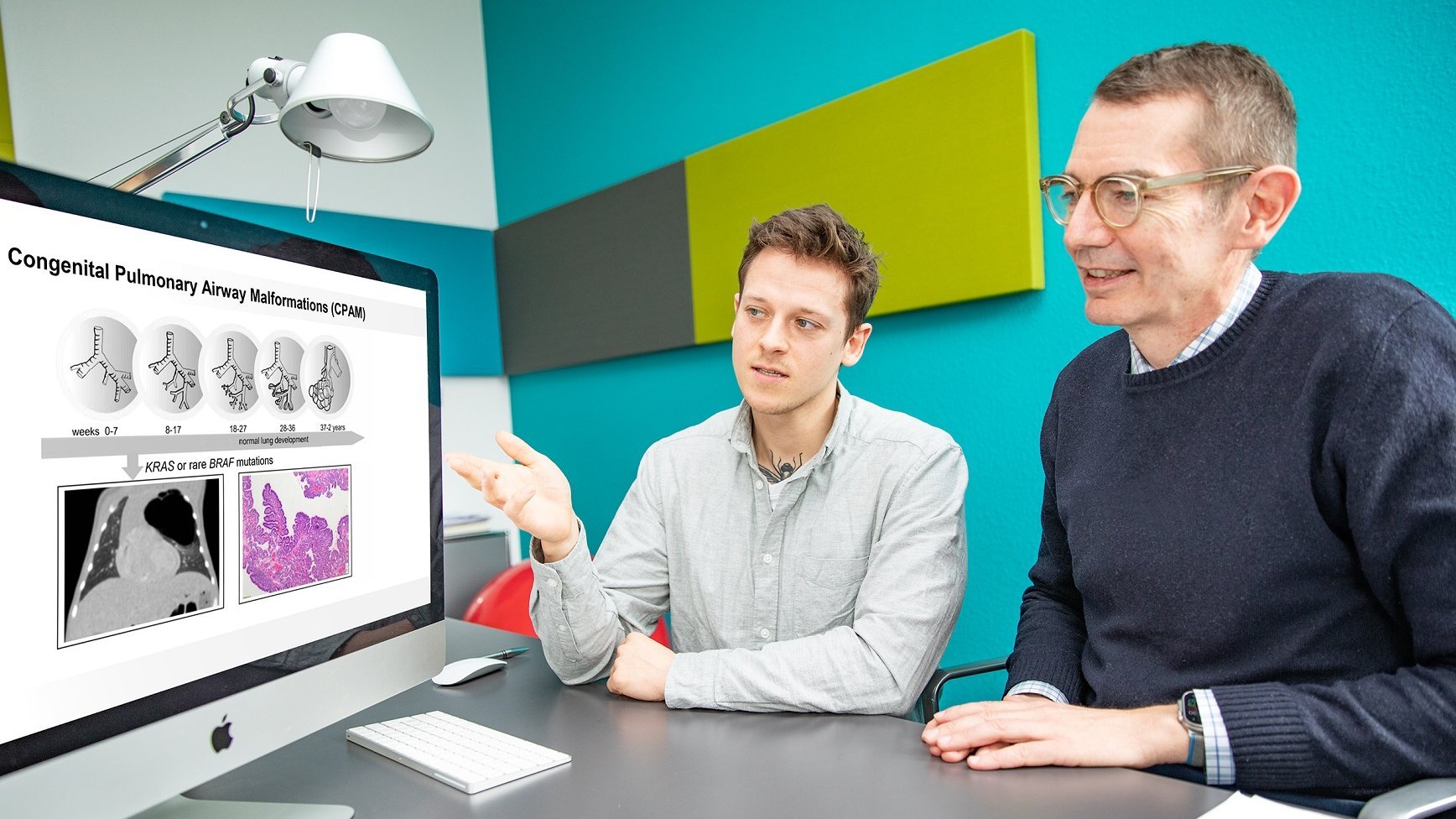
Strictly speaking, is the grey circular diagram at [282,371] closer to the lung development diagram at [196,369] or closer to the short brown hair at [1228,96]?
the lung development diagram at [196,369]

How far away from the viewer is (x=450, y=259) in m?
3.57

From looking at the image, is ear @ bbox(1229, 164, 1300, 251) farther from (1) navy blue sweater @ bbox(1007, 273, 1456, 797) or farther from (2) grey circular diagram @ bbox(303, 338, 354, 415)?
(2) grey circular diagram @ bbox(303, 338, 354, 415)

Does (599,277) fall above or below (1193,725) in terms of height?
above

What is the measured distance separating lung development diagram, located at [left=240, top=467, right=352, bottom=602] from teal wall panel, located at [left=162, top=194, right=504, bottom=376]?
7.88ft

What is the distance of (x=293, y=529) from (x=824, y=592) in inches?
34.1

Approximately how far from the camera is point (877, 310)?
2.28m

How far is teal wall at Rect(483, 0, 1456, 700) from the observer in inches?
60.2

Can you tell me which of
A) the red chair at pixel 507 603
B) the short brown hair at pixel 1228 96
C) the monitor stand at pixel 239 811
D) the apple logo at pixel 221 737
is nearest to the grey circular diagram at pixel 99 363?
the apple logo at pixel 221 737

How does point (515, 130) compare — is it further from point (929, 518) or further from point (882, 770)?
point (882, 770)

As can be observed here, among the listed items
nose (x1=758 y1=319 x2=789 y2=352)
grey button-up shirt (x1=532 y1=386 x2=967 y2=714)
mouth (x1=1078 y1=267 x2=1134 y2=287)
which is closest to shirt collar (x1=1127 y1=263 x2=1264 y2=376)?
mouth (x1=1078 y1=267 x2=1134 y2=287)

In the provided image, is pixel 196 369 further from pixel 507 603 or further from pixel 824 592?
pixel 507 603

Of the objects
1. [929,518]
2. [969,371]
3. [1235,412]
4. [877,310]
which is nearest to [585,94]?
[877,310]

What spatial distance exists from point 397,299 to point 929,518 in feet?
2.64

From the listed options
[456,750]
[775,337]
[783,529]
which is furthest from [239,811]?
[775,337]
